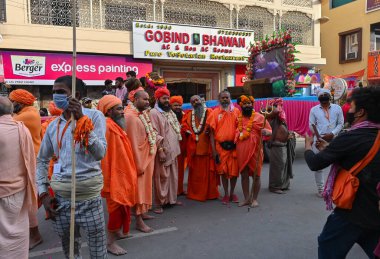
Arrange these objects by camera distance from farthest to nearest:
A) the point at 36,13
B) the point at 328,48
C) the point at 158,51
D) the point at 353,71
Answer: the point at 328,48 < the point at 353,71 < the point at 158,51 < the point at 36,13

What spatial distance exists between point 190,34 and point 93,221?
1282cm

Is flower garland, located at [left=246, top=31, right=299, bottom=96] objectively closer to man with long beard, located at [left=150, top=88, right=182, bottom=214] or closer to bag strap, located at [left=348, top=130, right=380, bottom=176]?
man with long beard, located at [left=150, top=88, right=182, bottom=214]

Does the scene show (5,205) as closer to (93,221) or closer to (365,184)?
(93,221)

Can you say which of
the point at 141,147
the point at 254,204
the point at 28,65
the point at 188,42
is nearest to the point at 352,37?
the point at 188,42

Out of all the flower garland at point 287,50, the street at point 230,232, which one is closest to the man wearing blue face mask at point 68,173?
the street at point 230,232

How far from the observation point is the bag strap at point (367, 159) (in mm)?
2416

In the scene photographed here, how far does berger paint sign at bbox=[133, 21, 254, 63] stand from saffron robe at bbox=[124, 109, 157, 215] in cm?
981

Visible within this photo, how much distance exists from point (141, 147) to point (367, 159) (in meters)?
2.83

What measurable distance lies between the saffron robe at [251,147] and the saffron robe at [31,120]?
113 inches

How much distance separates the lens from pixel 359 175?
8.09ft

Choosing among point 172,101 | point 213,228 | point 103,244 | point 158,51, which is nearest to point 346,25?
point 158,51

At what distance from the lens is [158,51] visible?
1423 centimetres

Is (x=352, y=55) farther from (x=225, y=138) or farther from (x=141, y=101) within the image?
(x=141, y=101)

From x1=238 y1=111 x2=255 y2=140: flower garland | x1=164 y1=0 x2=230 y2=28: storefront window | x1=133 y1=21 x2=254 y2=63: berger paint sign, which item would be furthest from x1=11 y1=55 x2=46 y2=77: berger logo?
x1=238 y1=111 x2=255 y2=140: flower garland
